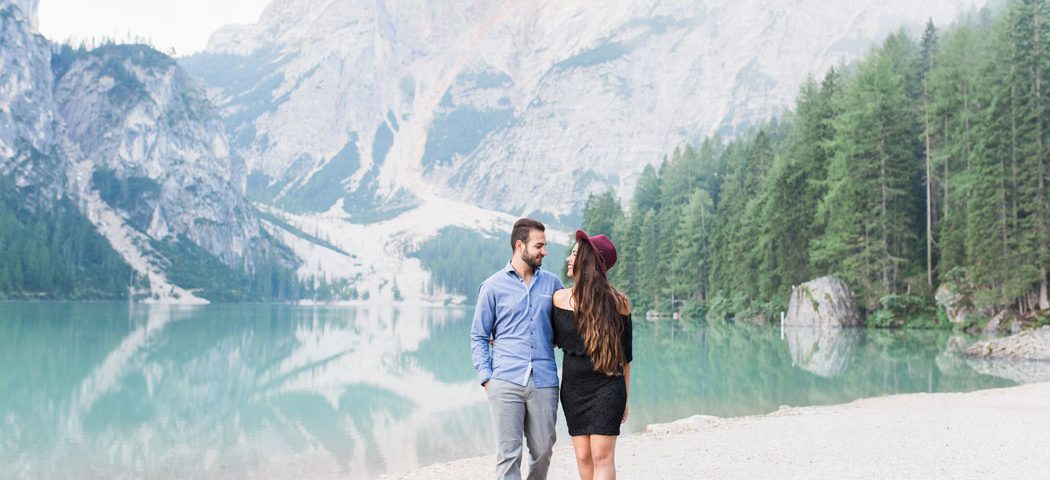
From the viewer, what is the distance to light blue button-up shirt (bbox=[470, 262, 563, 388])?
6602mm

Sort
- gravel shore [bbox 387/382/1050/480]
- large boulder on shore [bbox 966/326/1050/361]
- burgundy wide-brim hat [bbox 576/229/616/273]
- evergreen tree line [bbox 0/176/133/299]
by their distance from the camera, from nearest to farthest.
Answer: burgundy wide-brim hat [bbox 576/229/616/273]
gravel shore [bbox 387/382/1050/480]
large boulder on shore [bbox 966/326/1050/361]
evergreen tree line [bbox 0/176/133/299]

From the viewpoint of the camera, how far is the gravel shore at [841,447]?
9953 millimetres

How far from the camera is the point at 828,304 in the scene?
50.8 meters

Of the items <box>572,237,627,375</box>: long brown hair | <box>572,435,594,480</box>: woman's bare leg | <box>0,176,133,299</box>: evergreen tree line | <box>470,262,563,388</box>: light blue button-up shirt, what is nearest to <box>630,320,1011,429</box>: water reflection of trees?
<box>572,435,594,480</box>: woman's bare leg

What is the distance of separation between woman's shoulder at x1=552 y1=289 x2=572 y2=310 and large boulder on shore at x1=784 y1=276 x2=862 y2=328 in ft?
153

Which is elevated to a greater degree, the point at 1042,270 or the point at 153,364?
the point at 1042,270

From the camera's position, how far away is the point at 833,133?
56844 millimetres

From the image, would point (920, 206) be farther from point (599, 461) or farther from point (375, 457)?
point (599, 461)

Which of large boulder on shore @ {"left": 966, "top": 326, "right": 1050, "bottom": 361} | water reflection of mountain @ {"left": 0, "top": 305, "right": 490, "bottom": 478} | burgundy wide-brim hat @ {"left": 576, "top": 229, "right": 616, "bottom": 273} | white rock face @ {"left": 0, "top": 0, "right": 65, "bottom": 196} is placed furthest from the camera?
white rock face @ {"left": 0, "top": 0, "right": 65, "bottom": 196}

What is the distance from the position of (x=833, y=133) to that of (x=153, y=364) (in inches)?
1596

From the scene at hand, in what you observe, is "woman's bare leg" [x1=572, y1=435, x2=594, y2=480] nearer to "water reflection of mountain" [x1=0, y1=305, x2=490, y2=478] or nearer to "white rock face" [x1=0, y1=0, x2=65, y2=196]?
"water reflection of mountain" [x1=0, y1=305, x2=490, y2=478]

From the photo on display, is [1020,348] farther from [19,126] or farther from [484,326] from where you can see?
[19,126]

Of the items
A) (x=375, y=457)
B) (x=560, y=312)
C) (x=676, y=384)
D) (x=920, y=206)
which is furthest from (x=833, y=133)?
(x=560, y=312)

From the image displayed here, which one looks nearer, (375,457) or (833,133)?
(375,457)
